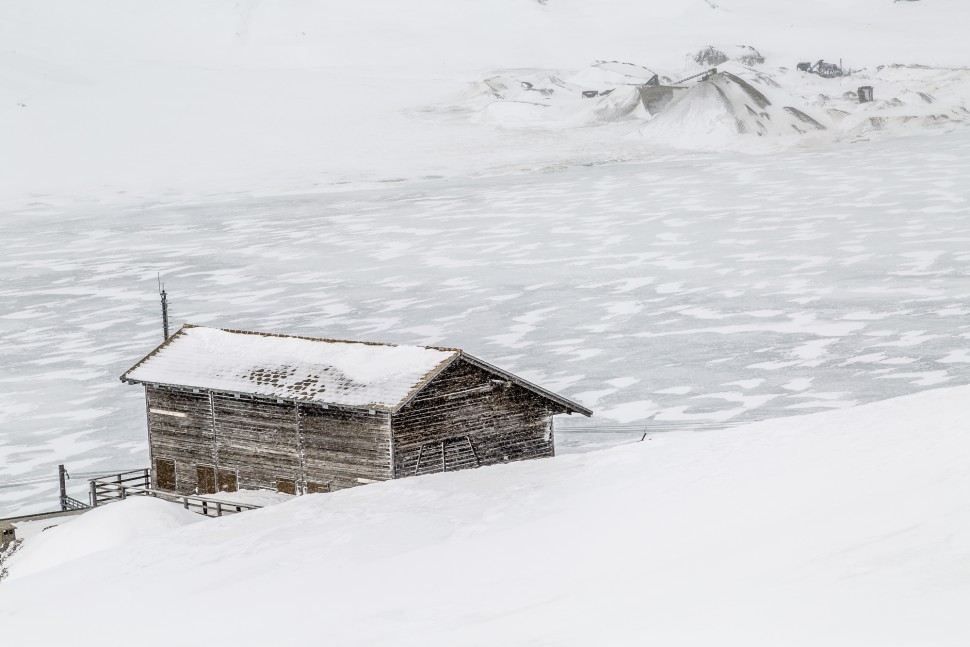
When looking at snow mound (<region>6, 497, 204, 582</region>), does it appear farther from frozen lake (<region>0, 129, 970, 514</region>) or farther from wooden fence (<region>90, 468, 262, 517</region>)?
frozen lake (<region>0, 129, 970, 514</region>)

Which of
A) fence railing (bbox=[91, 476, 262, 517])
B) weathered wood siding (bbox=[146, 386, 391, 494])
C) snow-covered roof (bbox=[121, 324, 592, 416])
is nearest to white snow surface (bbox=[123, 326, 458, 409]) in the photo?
snow-covered roof (bbox=[121, 324, 592, 416])

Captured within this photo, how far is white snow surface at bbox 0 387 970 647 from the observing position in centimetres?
1377

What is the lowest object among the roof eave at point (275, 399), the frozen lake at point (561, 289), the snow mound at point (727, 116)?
the frozen lake at point (561, 289)

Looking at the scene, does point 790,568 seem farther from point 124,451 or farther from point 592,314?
point 592,314

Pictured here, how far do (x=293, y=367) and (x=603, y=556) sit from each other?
10.5m

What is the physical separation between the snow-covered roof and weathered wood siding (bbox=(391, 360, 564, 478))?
34 centimetres

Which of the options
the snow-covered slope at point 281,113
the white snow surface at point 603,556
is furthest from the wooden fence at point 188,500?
the snow-covered slope at point 281,113

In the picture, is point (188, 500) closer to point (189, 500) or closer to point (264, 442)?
point (189, 500)

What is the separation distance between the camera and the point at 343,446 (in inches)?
1046

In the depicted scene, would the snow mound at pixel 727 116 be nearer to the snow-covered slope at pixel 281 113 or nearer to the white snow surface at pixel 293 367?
the snow-covered slope at pixel 281 113

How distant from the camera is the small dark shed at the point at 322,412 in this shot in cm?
2622

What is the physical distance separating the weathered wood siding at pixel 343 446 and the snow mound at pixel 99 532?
256cm

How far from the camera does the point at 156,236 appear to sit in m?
94.2

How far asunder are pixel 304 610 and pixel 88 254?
70473 millimetres
